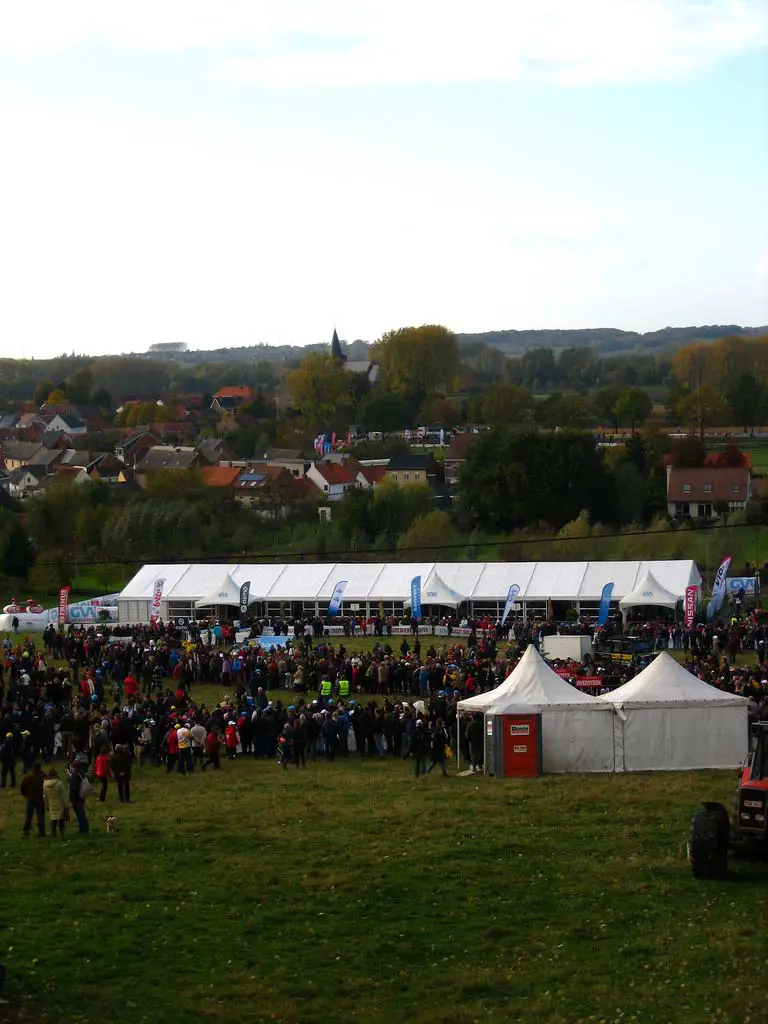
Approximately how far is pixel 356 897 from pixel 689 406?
105 metres

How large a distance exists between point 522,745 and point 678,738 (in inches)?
85.2

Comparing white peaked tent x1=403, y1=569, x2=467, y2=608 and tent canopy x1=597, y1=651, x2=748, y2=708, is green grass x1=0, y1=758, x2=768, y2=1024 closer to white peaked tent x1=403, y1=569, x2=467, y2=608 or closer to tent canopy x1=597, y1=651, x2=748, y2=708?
tent canopy x1=597, y1=651, x2=748, y2=708

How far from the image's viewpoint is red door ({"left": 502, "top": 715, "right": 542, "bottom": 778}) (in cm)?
1959

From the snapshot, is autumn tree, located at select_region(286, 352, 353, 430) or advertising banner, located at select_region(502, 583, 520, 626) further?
autumn tree, located at select_region(286, 352, 353, 430)

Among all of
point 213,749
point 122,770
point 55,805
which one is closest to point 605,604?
point 213,749

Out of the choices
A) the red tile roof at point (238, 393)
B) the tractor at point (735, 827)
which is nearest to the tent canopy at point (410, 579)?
the tractor at point (735, 827)

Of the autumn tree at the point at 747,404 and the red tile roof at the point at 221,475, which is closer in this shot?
the red tile roof at the point at 221,475

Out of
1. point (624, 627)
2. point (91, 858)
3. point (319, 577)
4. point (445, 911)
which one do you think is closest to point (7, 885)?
point (91, 858)

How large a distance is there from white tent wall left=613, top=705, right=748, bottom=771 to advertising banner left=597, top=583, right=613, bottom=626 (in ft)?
53.0

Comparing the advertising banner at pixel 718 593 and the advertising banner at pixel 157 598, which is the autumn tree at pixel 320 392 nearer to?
the advertising banner at pixel 157 598

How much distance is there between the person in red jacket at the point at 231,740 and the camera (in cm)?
2214

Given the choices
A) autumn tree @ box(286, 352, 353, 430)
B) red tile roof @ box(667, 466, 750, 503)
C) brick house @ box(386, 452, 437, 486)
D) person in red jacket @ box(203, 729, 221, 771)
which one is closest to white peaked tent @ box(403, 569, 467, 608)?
person in red jacket @ box(203, 729, 221, 771)

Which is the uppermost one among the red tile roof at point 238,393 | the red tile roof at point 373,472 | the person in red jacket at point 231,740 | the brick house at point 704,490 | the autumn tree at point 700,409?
the red tile roof at point 238,393

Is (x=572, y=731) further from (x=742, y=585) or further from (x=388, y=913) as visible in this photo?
(x=742, y=585)
